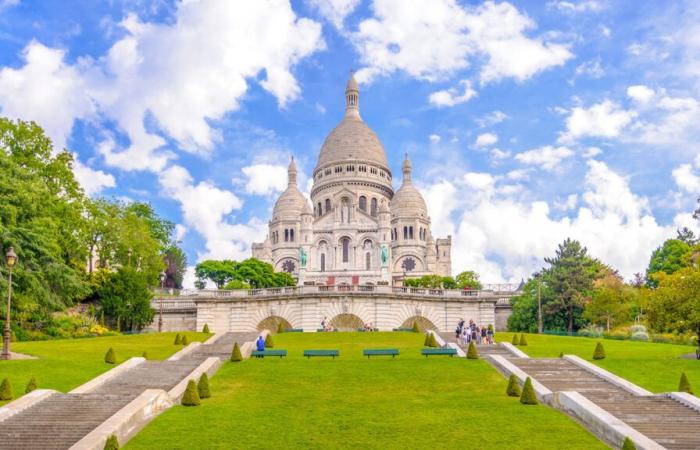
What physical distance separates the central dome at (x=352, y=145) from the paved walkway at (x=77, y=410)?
99.6 metres

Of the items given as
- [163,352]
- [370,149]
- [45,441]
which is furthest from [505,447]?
[370,149]

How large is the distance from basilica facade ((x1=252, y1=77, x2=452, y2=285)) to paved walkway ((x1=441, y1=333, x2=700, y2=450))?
70606 mm

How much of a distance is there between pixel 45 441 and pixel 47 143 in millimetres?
36384

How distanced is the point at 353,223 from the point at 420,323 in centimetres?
5600

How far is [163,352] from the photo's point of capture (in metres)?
38.1

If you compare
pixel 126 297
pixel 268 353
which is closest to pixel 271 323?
pixel 126 297

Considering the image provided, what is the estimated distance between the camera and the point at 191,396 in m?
24.3

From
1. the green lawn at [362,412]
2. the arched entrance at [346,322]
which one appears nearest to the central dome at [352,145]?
the arched entrance at [346,322]

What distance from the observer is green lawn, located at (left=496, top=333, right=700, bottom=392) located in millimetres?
28744

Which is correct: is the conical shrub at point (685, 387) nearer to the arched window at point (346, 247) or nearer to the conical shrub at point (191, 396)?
the conical shrub at point (191, 396)

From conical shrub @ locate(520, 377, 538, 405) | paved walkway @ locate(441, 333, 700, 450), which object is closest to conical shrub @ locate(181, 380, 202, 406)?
conical shrub @ locate(520, 377, 538, 405)

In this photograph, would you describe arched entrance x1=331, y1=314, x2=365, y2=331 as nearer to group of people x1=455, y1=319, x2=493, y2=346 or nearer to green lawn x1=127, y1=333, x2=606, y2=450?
group of people x1=455, y1=319, x2=493, y2=346

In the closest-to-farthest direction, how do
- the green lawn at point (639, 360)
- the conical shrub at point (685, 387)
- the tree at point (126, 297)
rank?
the conical shrub at point (685, 387), the green lawn at point (639, 360), the tree at point (126, 297)

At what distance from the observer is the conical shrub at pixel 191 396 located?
24.2m
